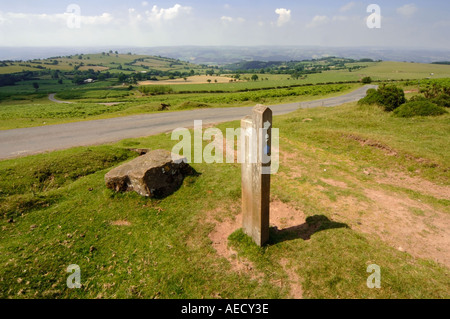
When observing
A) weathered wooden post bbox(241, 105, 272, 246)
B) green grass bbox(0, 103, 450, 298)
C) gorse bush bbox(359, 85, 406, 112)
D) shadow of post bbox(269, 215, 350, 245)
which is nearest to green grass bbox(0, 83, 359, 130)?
gorse bush bbox(359, 85, 406, 112)

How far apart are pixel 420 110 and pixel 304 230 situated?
20707 mm

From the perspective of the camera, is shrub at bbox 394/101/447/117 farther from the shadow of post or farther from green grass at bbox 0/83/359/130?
green grass at bbox 0/83/359/130

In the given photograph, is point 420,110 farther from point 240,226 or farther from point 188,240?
point 188,240

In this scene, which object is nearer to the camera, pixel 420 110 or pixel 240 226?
pixel 240 226

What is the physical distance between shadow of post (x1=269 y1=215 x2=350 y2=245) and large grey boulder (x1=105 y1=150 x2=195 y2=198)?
16.4 ft

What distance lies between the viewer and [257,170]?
660 cm

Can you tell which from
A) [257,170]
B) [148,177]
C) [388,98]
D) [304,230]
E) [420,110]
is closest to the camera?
[257,170]

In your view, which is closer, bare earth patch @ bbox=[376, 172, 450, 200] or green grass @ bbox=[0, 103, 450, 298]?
green grass @ bbox=[0, 103, 450, 298]

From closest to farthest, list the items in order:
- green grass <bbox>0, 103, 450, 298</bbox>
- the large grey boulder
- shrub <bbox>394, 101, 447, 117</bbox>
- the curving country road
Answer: green grass <bbox>0, 103, 450, 298</bbox> → the large grey boulder → the curving country road → shrub <bbox>394, 101, 447, 117</bbox>

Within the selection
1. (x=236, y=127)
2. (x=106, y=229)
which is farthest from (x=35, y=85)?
(x=106, y=229)

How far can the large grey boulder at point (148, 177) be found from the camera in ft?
32.3

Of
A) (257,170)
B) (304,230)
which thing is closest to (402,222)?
(304,230)

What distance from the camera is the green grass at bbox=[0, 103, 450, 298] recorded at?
6129 millimetres
